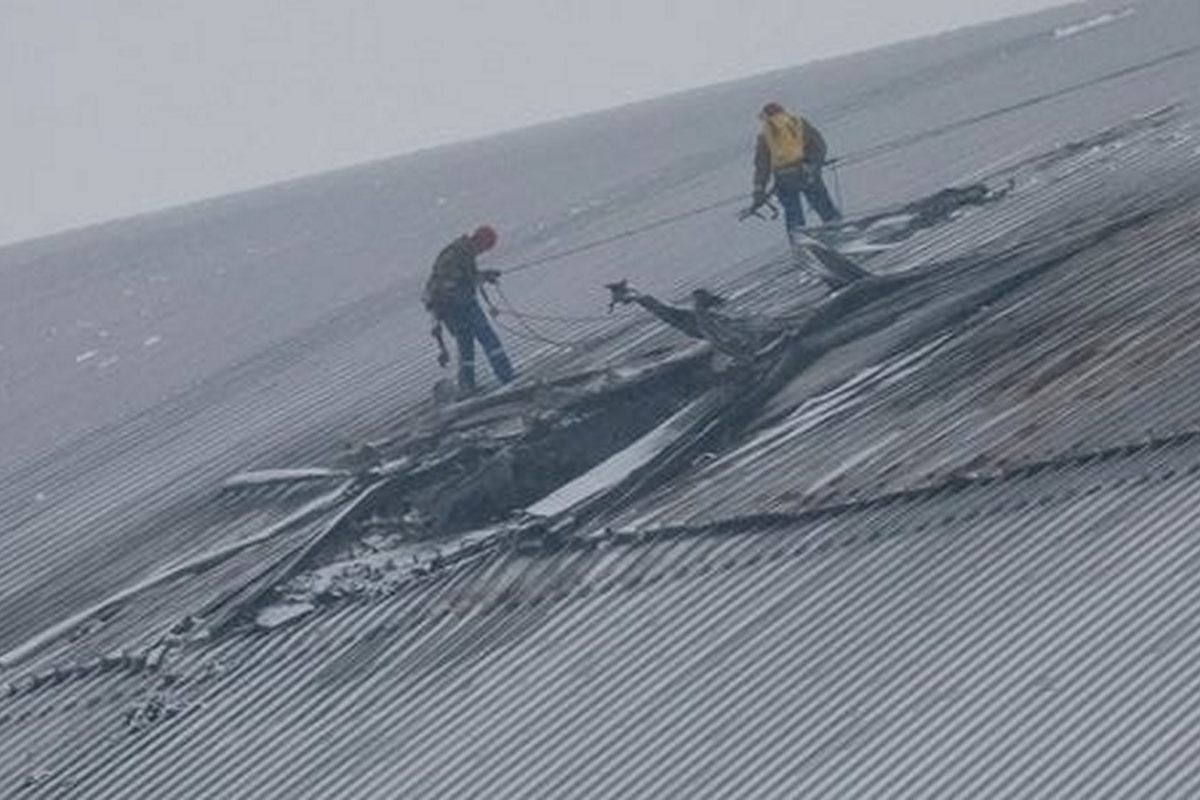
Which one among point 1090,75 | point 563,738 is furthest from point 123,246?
point 563,738

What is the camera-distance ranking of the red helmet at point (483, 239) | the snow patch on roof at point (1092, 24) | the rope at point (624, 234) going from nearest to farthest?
the red helmet at point (483, 239) < the rope at point (624, 234) < the snow patch on roof at point (1092, 24)

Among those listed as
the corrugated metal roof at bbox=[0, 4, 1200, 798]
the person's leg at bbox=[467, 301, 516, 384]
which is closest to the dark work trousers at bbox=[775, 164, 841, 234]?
the person's leg at bbox=[467, 301, 516, 384]

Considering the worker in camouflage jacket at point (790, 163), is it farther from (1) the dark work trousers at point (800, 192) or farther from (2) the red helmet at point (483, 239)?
(2) the red helmet at point (483, 239)

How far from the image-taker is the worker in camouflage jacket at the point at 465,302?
19.4 m

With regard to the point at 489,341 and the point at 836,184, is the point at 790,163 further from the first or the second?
the point at 836,184

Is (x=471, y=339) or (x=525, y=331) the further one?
(x=525, y=331)

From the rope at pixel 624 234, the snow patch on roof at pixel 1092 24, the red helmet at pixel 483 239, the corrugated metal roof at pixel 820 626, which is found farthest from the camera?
the snow patch on roof at pixel 1092 24

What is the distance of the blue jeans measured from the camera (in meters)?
19.7

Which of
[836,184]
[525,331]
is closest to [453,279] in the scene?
[525,331]

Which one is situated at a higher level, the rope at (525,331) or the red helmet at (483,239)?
the red helmet at (483,239)

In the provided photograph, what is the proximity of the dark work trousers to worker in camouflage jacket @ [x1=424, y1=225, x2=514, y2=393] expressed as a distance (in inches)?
147

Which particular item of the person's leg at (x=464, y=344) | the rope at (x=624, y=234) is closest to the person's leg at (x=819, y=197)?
the person's leg at (x=464, y=344)

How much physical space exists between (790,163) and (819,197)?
585mm

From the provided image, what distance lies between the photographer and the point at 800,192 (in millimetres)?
22203
